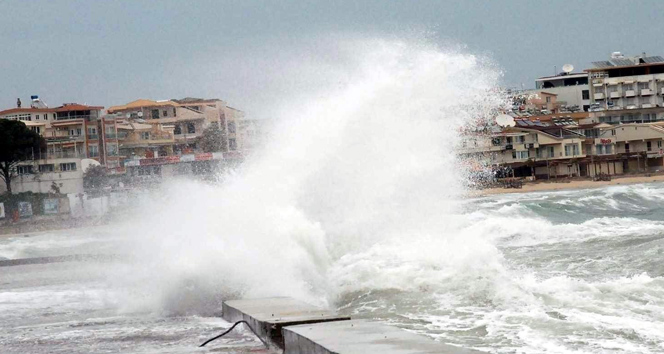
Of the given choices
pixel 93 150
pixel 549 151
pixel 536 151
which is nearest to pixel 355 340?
pixel 536 151

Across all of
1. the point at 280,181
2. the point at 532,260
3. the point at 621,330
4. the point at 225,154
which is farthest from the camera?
the point at 225,154

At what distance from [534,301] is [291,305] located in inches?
118

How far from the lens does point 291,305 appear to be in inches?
424

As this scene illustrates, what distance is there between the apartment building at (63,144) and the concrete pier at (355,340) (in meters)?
67.0

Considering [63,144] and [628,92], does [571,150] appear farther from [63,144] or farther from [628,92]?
[63,144]

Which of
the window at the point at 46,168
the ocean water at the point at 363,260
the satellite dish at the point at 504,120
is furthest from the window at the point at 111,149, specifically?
the ocean water at the point at 363,260

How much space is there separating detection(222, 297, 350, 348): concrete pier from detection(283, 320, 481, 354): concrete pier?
1.06ft

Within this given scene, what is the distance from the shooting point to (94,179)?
74.1 m

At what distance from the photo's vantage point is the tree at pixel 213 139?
78.0 meters

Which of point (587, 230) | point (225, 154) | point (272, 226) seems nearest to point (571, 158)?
point (225, 154)

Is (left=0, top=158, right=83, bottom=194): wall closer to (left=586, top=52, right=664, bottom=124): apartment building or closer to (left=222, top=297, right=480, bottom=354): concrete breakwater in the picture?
(left=586, top=52, right=664, bottom=124): apartment building

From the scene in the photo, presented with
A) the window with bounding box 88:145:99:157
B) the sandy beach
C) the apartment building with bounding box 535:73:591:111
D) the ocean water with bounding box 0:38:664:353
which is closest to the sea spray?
the ocean water with bounding box 0:38:664:353

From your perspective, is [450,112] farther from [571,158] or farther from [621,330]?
[571,158]

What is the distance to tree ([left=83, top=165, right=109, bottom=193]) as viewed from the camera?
Result: 7356 centimetres
